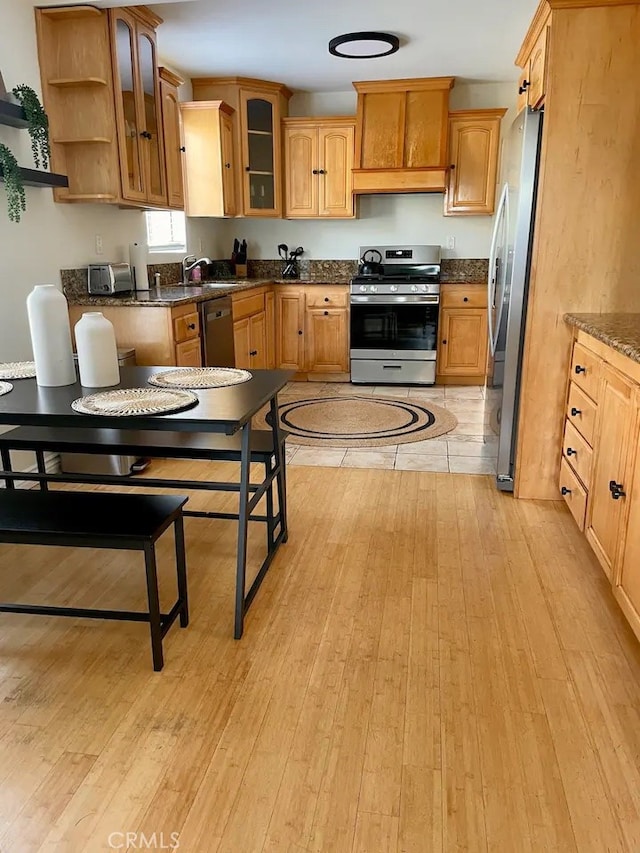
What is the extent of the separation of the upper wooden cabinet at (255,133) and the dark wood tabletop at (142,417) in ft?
12.1

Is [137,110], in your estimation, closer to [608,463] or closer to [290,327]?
[290,327]

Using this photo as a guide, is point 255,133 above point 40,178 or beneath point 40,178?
above

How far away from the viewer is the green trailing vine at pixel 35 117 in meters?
2.89

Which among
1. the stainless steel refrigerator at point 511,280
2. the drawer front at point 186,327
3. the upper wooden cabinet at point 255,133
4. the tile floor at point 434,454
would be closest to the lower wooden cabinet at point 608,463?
the stainless steel refrigerator at point 511,280

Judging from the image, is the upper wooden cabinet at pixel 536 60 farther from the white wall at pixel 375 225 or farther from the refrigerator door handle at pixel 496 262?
the white wall at pixel 375 225

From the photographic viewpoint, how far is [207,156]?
5.00 meters

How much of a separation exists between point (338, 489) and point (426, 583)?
0.97 meters

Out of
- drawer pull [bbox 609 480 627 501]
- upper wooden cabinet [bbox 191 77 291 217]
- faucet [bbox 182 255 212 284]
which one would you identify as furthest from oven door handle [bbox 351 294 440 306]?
drawer pull [bbox 609 480 627 501]

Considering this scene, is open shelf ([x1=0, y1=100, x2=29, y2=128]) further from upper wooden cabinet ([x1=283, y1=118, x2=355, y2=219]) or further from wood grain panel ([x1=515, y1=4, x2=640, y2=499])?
upper wooden cabinet ([x1=283, y1=118, x2=355, y2=219])

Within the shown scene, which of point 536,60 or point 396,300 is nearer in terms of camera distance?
point 536,60

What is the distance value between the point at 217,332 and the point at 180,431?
2.33 m

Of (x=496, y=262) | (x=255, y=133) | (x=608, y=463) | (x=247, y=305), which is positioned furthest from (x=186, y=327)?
(x=255, y=133)

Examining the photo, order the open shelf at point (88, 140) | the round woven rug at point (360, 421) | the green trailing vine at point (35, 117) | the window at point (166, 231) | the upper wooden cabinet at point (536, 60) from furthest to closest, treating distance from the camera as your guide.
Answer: the window at point (166, 231) < the round woven rug at point (360, 421) < the open shelf at point (88, 140) < the green trailing vine at point (35, 117) < the upper wooden cabinet at point (536, 60)

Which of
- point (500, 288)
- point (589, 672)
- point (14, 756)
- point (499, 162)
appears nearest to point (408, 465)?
point (500, 288)
